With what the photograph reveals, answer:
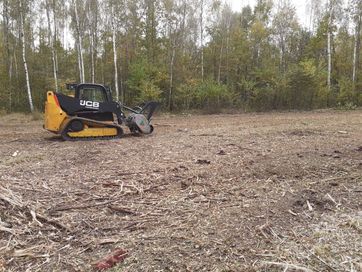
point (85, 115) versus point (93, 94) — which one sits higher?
point (93, 94)

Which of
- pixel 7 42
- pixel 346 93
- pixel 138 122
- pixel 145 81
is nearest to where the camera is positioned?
pixel 138 122

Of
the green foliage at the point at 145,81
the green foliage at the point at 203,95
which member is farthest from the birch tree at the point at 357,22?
the green foliage at the point at 145,81

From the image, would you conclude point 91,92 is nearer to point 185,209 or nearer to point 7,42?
point 185,209

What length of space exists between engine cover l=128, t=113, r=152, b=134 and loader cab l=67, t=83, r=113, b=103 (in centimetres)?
91

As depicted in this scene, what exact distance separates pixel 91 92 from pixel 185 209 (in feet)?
21.3

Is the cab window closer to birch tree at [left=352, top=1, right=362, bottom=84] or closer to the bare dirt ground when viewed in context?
the bare dirt ground

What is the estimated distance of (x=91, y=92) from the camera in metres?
9.70

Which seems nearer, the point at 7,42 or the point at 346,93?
the point at 346,93

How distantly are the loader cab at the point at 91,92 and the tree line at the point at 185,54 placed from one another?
35.7 feet

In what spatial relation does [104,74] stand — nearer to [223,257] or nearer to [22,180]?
[22,180]

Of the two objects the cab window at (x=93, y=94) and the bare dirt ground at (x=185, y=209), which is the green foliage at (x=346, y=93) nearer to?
the bare dirt ground at (x=185, y=209)

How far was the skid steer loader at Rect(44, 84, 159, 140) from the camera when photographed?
30.5 ft

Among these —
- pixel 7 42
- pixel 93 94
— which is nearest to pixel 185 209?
pixel 93 94

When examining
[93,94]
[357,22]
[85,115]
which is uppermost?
[357,22]
